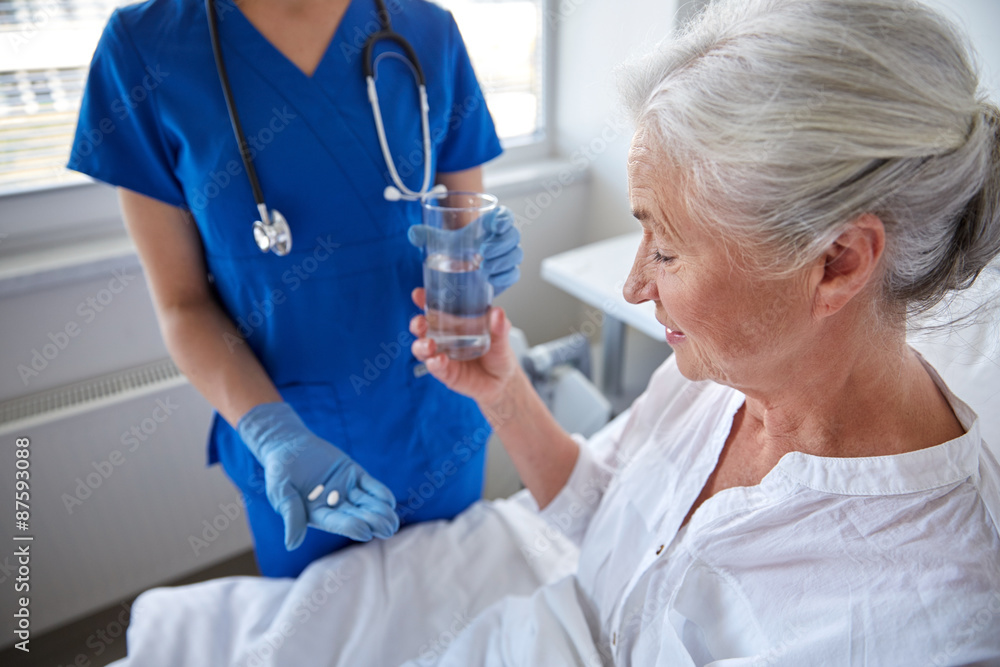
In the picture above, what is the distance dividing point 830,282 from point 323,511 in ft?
2.44

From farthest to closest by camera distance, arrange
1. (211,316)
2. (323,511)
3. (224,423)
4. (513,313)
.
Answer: (513,313) < (224,423) < (211,316) < (323,511)

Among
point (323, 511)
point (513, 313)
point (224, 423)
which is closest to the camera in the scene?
point (323, 511)

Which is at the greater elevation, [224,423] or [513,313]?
[224,423]

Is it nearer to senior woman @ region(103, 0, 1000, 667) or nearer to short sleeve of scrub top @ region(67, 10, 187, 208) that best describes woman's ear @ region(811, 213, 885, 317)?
senior woman @ region(103, 0, 1000, 667)

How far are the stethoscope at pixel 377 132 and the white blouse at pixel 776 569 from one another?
0.59 metres

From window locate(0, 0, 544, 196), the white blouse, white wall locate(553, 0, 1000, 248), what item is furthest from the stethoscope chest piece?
white wall locate(553, 0, 1000, 248)

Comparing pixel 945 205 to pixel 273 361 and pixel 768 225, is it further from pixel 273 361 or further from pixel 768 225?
pixel 273 361

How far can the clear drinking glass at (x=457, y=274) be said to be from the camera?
1001 millimetres

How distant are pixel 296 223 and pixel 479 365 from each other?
0.39 m

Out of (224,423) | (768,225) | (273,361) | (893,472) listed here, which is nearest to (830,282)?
(768,225)

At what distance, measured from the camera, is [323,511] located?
0.98 m

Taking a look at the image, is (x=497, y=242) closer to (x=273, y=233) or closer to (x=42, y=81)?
(x=273, y=233)

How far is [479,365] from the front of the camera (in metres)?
1.15

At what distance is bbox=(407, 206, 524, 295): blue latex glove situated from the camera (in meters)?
1.04
